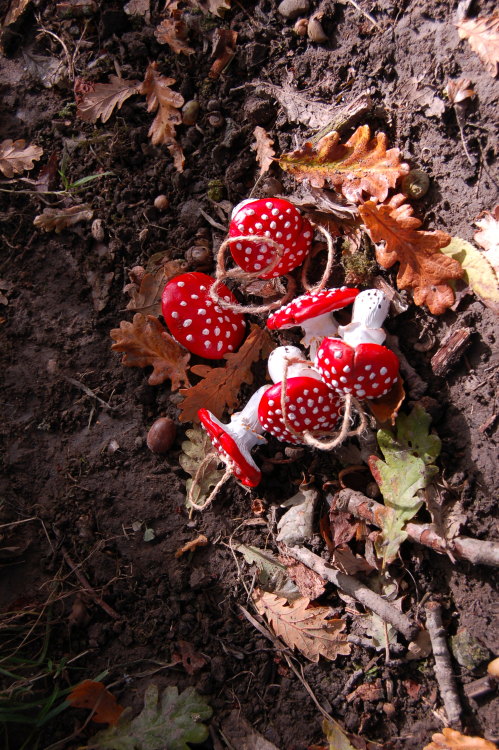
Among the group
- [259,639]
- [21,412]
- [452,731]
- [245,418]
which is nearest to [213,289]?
[245,418]

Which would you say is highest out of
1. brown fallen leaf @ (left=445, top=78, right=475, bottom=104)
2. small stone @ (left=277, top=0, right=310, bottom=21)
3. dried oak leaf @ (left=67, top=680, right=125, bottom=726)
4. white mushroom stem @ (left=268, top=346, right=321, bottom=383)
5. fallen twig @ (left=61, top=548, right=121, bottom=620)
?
brown fallen leaf @ (left=445, top=78, right=475, bottom=104)

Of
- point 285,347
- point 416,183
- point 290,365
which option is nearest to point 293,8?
point 416,183

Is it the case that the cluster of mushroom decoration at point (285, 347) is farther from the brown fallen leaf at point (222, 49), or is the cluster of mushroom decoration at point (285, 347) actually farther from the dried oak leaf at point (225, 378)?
the brown fallen leaf at point (222, 49)

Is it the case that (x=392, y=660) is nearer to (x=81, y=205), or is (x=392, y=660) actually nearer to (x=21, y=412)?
(x=21, y=412)

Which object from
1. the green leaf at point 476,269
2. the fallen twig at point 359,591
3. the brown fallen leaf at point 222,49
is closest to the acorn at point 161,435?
the fallen twig at point 359,591

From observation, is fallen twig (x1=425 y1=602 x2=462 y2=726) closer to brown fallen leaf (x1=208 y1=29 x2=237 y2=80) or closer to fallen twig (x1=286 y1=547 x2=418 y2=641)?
fallen twig (x1=286 y1=547 x2=418 y2=641)

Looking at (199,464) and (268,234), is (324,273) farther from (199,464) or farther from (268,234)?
(199,464)

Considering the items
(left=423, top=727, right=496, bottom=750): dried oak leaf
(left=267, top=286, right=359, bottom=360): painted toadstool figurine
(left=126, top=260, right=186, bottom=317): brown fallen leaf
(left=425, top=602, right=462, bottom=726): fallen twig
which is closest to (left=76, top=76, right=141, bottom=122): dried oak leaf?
(left=126, top=260, right=186, bottom=317): brown fallen leaf
